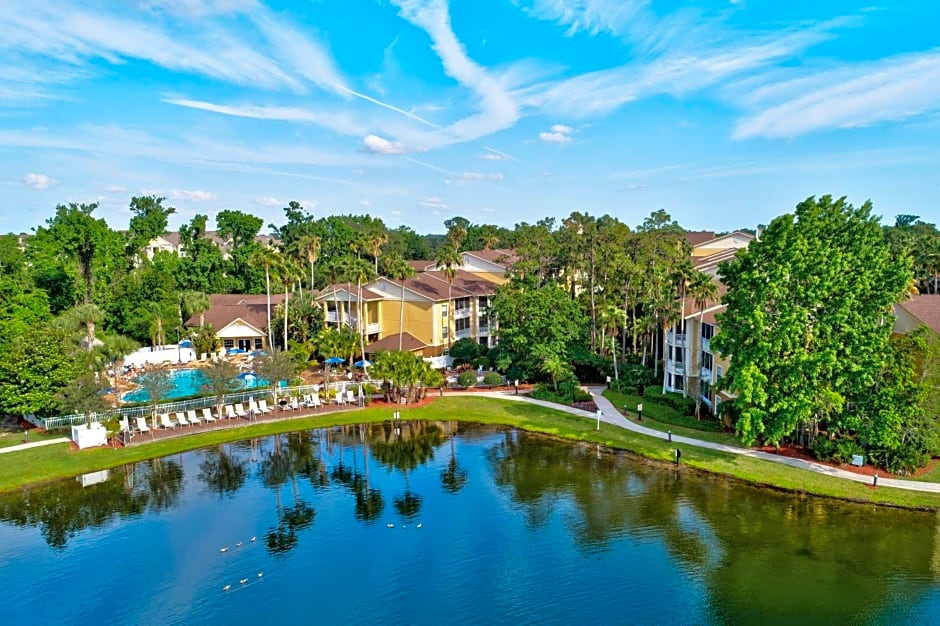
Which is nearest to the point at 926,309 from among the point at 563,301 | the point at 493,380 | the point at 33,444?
the point at 563,301

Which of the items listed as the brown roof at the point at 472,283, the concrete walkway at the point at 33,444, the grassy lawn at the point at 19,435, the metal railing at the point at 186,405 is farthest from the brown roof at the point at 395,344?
the concrete walkway at the point at 33,444

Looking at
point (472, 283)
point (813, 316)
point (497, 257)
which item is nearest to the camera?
point (813, 316)

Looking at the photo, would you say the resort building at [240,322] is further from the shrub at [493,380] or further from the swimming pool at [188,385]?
the shrub at [493,380]

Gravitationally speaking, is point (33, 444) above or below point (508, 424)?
above

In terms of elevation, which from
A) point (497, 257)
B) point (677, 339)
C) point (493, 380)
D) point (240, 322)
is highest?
point (497, 257)

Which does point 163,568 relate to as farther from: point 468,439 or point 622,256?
point 622,256

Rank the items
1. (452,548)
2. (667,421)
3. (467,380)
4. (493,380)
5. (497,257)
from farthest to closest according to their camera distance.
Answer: (497,257) < (493,380) < (467,380) < (667,421) < (452,548)

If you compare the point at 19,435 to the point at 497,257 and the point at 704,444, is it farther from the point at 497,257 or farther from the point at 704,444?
the point at 497,257
